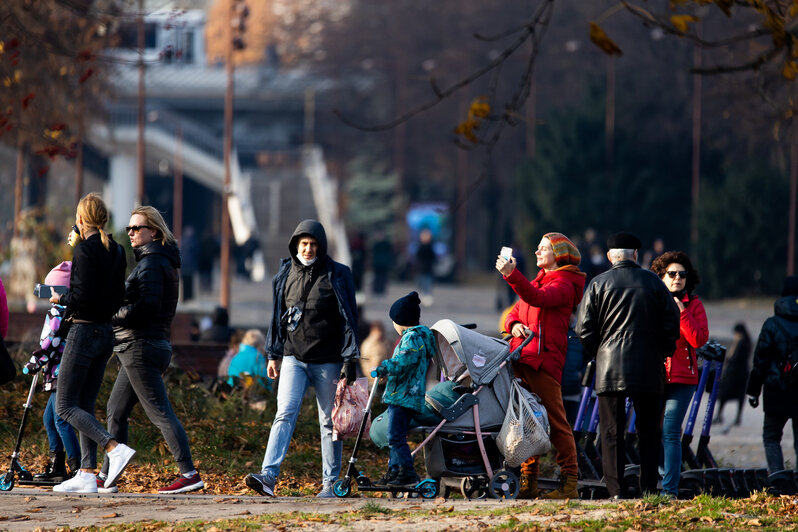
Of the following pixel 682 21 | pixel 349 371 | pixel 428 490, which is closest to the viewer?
pixel 682 21

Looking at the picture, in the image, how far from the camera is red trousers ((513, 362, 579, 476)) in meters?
8.76

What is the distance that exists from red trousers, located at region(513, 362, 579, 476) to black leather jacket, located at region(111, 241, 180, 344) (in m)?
2.20


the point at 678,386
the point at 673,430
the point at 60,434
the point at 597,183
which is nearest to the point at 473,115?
the point at 678,386

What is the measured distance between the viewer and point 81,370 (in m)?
8.24

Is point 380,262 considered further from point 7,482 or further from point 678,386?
point 7,482

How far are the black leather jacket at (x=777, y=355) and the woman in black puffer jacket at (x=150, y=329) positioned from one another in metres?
4.29

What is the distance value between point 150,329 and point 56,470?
4.14 feet

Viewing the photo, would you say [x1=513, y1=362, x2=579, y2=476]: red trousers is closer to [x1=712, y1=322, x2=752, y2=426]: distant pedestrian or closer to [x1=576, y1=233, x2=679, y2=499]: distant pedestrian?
[x1=576, y1=233, x2=679, y2=499]: distant pedestrian

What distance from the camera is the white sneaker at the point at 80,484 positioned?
8320mm

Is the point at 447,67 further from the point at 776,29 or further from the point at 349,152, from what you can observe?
the point at 776,29

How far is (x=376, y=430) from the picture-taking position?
8.70 meters

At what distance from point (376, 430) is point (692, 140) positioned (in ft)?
123

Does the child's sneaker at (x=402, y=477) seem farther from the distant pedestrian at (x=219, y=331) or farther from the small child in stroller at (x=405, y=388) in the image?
the distant pedestrian at (x=219, y=331)

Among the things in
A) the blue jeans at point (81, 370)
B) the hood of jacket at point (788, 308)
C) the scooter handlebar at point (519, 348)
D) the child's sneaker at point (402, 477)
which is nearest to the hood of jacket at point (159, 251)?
the blue jeans at point (81, 370)
